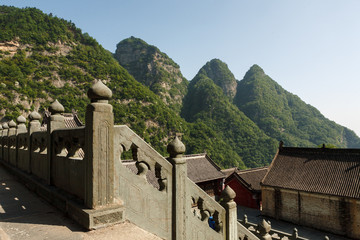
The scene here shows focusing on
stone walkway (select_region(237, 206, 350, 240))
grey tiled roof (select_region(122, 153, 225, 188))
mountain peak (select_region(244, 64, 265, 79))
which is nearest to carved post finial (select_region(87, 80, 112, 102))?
stone walkway (select_region(237, 206, 350, 240))

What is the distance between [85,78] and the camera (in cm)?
6662

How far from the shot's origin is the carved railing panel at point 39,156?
4.90 metres

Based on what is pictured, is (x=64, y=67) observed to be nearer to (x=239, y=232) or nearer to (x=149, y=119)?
(x=149, y=119)

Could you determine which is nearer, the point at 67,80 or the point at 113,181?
the point at 113,181

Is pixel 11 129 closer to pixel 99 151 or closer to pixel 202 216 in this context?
pixel 99 151

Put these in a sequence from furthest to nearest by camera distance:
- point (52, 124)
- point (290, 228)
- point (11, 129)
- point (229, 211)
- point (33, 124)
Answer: point (290, 228)
point (11, 129)
point (33, 124)
point (229, 211)
point (52, 124)

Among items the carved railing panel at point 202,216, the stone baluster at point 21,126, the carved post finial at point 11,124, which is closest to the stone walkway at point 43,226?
the carved railing panel at point 202,216

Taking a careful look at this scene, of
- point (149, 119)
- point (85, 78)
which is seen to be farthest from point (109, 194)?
point (85, 78)

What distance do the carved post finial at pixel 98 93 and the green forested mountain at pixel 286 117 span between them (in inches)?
3998

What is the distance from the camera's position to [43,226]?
3.26 meters

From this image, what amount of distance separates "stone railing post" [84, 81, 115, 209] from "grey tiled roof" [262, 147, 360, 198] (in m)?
22.0

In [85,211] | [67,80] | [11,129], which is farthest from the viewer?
[67,80]

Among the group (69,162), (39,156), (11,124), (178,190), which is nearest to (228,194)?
(178,190)

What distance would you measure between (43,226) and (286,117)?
119 meters
